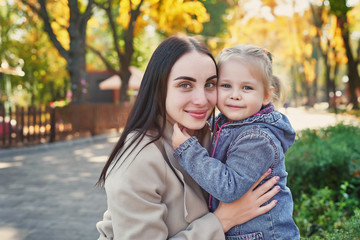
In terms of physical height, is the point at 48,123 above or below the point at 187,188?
below

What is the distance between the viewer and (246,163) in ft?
6.15

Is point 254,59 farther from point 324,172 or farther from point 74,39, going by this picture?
point 74,39

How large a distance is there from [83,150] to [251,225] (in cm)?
1146

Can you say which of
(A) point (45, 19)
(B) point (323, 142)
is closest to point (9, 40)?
(A) point (45, 19)

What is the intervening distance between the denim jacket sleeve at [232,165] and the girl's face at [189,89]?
118mm

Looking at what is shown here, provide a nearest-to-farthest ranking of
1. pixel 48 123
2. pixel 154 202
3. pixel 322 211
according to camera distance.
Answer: pixel 154 202, pixel 322 211, pixel 48 123

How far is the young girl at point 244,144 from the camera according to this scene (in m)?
1.86

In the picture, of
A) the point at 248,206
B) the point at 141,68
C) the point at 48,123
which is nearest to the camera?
the point at 248,206

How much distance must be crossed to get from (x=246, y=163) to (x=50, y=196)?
5599mm

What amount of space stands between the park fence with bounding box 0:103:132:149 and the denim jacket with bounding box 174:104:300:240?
939 cm

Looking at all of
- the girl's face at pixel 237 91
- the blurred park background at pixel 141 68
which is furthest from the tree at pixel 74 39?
the girl's face at pixel 237 91

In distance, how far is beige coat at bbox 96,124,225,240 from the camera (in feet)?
5.51

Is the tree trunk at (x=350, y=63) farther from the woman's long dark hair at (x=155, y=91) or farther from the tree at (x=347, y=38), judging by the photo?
the woman's long dark hair at (x=155, y=91)

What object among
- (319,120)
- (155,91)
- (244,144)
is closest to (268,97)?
(244,144)
